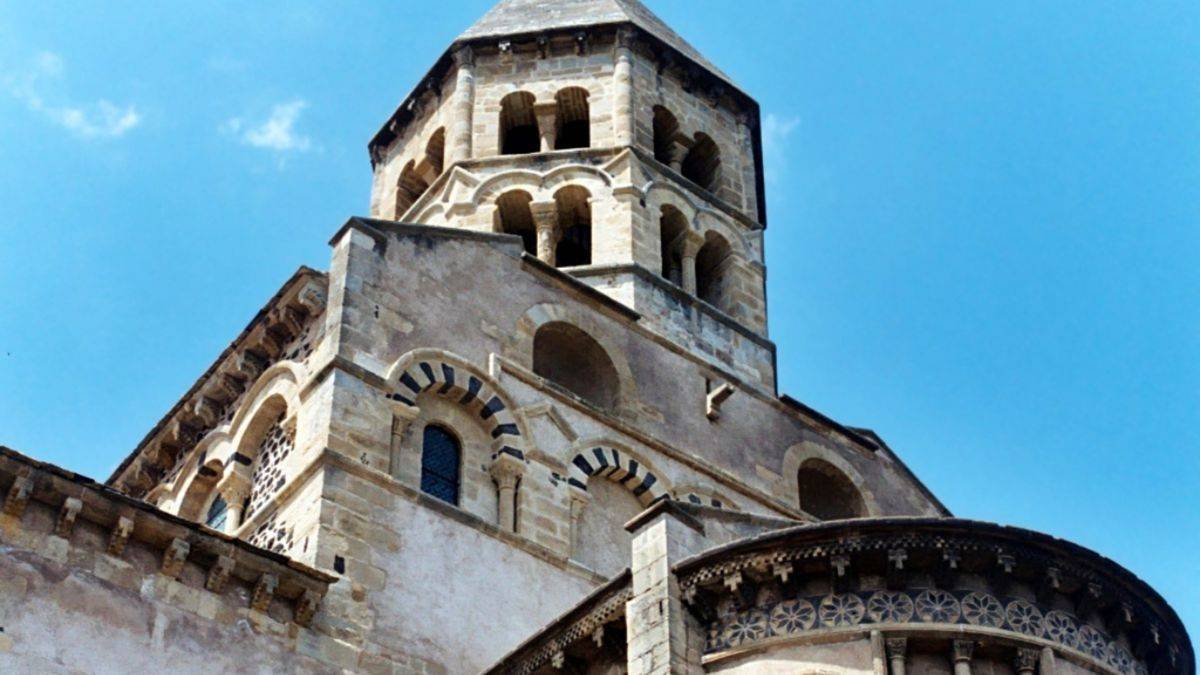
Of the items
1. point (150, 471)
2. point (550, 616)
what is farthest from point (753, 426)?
point (150, 471)

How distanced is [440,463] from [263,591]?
385 centimetres

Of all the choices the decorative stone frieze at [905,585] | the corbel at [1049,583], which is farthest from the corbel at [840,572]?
the corbel at [1049,583]

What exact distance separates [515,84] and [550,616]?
36.9 feet

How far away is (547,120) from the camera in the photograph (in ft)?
100.0

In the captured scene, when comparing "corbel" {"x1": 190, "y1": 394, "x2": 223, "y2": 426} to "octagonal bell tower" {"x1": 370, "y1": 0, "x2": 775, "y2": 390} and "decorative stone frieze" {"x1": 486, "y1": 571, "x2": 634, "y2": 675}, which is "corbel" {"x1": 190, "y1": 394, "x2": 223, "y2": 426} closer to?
"octagonal bell tower" {"x1": 370, "y1": 0, "x2": 775, "y2": 390}

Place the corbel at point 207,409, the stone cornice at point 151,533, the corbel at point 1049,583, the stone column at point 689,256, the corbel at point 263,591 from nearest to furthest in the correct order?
the corbel at point 1049,583 → the stone cornice at point 151,533 → the corbel at point 263,591 → the corbel at point 207,409 → the stone column at point 689,256

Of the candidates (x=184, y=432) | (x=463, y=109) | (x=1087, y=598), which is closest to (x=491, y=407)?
(x=184, y=432)

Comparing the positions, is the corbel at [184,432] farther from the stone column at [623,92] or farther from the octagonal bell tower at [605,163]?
the stone column at [623,92]

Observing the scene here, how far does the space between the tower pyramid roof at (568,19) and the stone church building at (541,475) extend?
8cm

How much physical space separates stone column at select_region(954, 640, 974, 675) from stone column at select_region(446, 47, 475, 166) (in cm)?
1444

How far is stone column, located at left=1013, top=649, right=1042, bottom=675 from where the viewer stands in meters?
17.5

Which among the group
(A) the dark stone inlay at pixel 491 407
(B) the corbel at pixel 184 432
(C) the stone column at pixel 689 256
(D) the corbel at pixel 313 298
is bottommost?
(A) the dark stone inlay at pixel 491 407

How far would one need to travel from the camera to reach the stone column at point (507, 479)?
23.0 m

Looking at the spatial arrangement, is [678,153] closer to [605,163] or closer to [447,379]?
[605,163]
